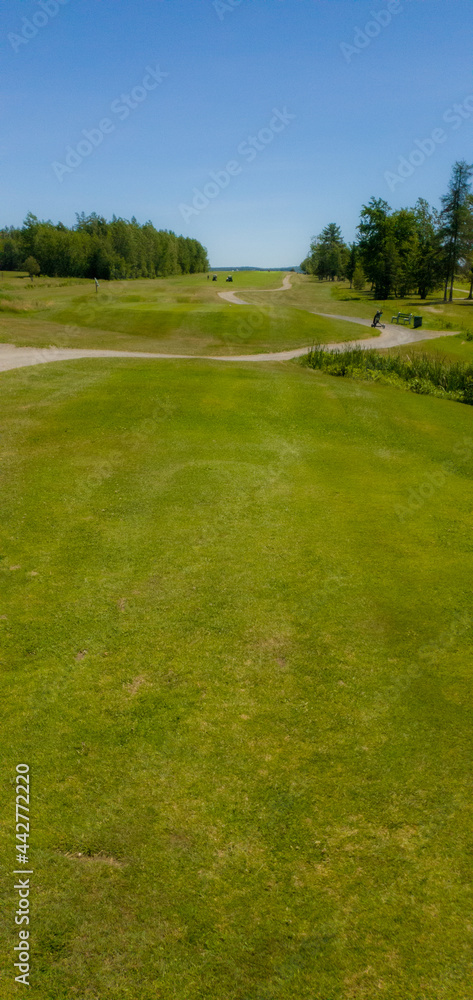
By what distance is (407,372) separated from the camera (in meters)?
32.0

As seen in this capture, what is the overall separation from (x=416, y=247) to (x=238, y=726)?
10072 centimetres

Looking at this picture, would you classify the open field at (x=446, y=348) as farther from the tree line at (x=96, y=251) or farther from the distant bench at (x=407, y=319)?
the tree line at (x=96, y=251)

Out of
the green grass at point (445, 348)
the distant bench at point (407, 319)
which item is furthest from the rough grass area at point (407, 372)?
the distant bench at point (407, 319)

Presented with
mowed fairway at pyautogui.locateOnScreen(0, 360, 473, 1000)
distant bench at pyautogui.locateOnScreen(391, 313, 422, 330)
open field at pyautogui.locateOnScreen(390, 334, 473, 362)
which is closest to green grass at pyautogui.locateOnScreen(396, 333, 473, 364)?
open field at pyautogui.locateOnScreen(390, 334, 473, 362)

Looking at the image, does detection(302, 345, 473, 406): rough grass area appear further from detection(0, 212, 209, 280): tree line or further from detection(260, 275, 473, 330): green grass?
detection(0, 212, 209, 280): tree line

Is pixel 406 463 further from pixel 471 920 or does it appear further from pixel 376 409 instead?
pixel 471 920

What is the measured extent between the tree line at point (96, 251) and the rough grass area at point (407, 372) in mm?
116487

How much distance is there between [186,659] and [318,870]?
379 centimetres

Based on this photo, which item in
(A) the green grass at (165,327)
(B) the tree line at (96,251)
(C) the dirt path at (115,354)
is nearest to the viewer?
(C) the dirt path at (115,354)

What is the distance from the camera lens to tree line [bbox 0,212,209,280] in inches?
5266

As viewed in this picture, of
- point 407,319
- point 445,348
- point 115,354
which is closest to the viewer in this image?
point 115,354

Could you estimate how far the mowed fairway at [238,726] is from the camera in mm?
5684

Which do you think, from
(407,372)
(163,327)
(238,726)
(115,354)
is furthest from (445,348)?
(238,726)

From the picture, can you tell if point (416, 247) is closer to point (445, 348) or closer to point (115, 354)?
point (445, 348)
